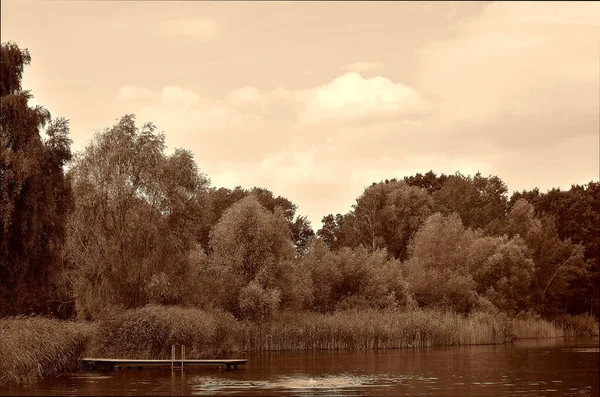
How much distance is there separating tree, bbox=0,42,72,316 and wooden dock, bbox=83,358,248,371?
4.57 metres

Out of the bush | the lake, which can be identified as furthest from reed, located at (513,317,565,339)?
the lake

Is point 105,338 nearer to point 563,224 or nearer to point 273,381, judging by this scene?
point 273,381

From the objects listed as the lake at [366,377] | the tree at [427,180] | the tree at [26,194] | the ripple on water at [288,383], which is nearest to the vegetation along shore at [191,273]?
the tree at [26,194]

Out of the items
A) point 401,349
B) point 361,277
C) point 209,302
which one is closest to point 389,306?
point 361,277

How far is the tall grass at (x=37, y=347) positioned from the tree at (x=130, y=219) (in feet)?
35.4

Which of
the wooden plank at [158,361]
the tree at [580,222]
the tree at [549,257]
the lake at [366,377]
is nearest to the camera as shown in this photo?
the lake at [366,377]

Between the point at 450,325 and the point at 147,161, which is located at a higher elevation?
Answer: the point at 147,161

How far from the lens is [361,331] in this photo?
59375 millimetres

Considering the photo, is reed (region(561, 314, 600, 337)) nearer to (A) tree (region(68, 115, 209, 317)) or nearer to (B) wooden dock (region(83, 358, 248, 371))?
(A) tree (region(68, 115, 209, 317))

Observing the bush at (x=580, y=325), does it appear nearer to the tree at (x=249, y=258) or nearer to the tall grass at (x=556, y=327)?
the tall grass at (x=556, y=327)

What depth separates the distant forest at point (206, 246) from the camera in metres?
44.1

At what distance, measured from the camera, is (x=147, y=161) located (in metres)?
56.9

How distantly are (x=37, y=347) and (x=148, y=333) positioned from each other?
37.0 feet

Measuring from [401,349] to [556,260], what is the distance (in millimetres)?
35746
